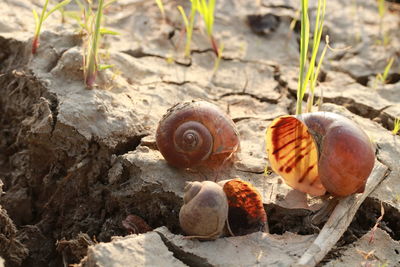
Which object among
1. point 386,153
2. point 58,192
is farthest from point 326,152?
point 58,192

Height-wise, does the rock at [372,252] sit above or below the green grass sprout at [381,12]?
below

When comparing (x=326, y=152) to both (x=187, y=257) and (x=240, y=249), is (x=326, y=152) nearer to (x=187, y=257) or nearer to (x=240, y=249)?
(x=240, y=249)

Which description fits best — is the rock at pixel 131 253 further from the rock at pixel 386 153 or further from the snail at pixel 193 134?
→ the rock at pixel 386 153

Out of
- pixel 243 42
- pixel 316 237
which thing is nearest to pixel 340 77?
pixel 243 42

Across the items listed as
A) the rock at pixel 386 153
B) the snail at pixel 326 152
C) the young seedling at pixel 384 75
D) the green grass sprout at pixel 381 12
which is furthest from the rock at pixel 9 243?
the green grass sprout at pixel 381 12

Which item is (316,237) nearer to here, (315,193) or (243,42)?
(315,193)

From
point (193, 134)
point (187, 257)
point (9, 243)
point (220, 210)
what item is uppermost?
point (193, 134)

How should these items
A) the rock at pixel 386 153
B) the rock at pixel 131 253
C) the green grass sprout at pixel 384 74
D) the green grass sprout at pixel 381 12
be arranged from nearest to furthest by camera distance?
the rock at pixel 131 253
the rock at pixel 386 153
the green grass sprout at pixel 384 74
the green grass sprout at pixel 381 12
